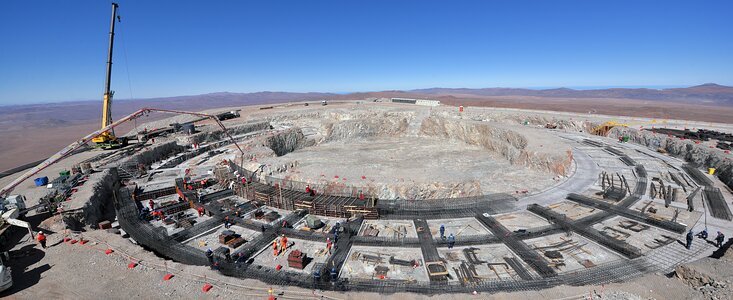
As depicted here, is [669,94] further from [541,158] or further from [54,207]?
[54,207]

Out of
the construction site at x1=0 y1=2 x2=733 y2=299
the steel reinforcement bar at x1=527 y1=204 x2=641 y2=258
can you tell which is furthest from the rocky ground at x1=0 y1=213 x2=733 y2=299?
the steel reinforcement bar at x1=527 y1=204 x2=641 y2=258

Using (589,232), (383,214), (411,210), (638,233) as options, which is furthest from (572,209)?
(383,214)

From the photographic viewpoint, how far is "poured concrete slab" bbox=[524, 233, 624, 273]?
16625 mm

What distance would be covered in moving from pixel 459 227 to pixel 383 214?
20.1 feet

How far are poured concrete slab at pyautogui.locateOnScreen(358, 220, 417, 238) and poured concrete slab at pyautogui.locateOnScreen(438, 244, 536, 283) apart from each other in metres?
3.09

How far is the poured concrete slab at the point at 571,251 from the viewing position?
16.6 m

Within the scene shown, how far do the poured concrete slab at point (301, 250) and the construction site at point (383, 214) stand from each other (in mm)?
113

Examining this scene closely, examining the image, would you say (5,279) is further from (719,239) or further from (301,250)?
(719,239)

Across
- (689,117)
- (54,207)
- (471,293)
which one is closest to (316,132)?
(54,207)

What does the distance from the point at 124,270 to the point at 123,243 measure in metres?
3.67

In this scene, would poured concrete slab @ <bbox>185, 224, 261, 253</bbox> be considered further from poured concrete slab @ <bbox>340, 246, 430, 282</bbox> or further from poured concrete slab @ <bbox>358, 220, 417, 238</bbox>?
poured concrete slab @ <bbox>358, 220, 417, 238</bbox>

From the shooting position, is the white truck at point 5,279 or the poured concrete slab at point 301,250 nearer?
the white truck at point 5,279

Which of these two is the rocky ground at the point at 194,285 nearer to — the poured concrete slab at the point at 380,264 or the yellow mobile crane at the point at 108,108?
the poured concrete slab at the point at 380,264

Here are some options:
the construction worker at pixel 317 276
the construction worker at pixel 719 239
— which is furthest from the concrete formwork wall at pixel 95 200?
the construction worker at pixel 719 239
